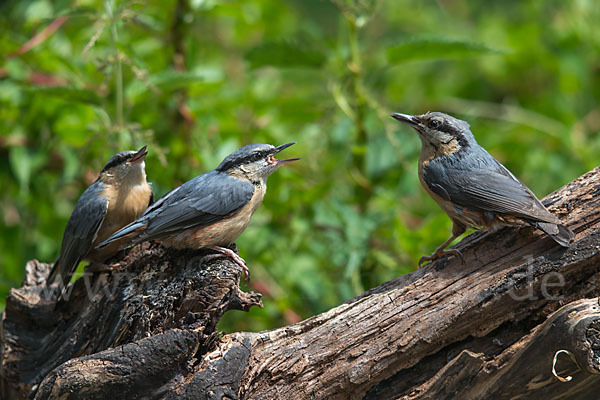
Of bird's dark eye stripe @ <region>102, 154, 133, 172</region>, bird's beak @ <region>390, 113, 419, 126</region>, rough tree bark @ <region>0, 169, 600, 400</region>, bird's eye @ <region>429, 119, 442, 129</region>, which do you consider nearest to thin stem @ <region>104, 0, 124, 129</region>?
bird's dark eye stripe @ <region>102, 154, 133, 172</region>

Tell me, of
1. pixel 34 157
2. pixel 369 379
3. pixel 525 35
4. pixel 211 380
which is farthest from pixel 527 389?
pixel 525 35

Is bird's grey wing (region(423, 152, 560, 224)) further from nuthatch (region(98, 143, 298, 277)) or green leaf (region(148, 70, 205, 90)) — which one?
green leaf (region(148, 70, 205, 90))

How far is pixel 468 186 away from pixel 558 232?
491 mm

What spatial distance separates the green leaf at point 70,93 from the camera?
146 inches

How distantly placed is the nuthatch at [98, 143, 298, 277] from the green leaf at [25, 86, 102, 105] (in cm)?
112

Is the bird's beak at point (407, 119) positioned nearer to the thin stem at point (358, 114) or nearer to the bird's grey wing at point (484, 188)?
the bird's grey wing at point (484, 188)

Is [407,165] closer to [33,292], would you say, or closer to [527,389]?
[527,389]

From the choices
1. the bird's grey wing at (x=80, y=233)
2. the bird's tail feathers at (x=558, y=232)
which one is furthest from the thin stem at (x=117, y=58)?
the bird's tail feathers at (x=558, y=232)

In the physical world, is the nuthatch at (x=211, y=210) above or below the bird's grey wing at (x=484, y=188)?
above

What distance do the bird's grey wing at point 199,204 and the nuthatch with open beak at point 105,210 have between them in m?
0.41

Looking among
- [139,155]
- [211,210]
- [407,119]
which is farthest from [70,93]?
[407,119]

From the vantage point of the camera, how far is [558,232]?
2.61m

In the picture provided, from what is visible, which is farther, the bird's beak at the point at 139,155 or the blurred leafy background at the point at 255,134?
the blurred leafy background at the point at 255,134

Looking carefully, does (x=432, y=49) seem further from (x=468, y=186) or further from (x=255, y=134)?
(x=255, y=134)
